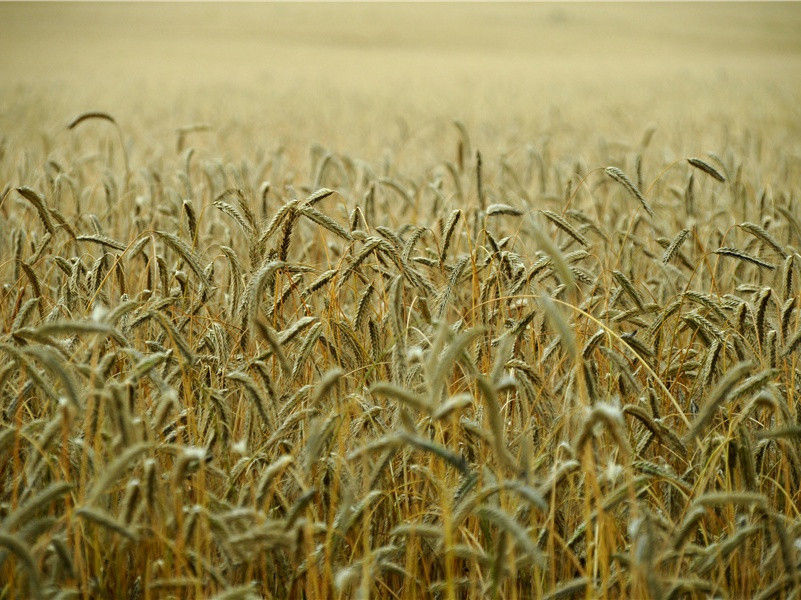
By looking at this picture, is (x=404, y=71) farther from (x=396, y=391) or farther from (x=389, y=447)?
(x=396, y=391)

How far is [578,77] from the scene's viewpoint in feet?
70.3

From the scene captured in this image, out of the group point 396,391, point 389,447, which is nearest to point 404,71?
point 389,447

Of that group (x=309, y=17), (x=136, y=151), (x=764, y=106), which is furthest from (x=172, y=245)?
(x=309, y=17)

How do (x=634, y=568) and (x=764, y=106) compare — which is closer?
(x=634, y=568)

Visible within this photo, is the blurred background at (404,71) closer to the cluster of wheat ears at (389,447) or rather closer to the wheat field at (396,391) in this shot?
the wheat field at (396,391)

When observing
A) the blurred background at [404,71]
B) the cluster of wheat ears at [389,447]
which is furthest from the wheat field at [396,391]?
the blurred background at [404,71]

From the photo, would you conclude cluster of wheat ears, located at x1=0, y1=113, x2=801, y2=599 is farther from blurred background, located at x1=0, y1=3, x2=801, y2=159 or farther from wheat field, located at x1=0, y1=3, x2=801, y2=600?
blurred background, located at x1=0, y1=3, x2=801, y2=159

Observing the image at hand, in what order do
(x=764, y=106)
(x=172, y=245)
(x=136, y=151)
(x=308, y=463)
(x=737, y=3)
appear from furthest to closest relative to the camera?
(x=737, y=3) < (x=764, y=106) < (x=136, y=151) < (x=172, y=245) < (x=308, y=463)

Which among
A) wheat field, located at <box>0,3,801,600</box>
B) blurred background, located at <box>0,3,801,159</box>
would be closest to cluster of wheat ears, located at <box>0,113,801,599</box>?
wheat field, located at <box>0,3,801,600</box>

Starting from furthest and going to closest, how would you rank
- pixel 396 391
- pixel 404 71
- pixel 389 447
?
pixel 404 71 < pixel 389 447 < pixel 396 391

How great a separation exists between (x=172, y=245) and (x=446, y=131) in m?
8.11

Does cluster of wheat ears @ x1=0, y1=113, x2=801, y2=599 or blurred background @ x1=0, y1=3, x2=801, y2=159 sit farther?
blurred background @ x1=0, y1=3, x2=801, y2=159

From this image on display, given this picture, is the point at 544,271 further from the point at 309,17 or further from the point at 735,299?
the point at 309,17

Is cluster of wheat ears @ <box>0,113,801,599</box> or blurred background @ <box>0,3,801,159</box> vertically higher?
blurred background @ <box>0,3,801,159</box>
